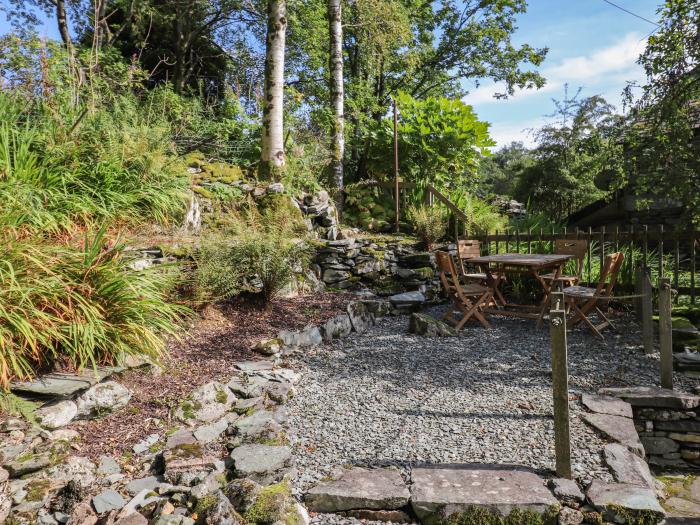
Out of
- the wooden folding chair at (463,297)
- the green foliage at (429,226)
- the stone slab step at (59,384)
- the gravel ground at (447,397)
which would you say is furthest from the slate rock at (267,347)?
the green foliage at (429,226)

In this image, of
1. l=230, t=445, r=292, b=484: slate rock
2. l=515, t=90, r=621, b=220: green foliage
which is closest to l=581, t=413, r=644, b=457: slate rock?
l=230, t=445, r=292, b=484: slate rock

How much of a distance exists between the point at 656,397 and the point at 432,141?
25.3 feet

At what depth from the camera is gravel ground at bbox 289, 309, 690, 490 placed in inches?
112

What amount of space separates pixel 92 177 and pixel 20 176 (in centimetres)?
99

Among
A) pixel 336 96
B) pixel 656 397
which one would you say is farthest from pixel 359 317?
pixel 336 96

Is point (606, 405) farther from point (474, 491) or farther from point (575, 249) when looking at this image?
point (575, 249)

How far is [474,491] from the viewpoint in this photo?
2406mm

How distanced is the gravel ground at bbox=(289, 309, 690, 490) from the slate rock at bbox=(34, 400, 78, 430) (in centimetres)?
136

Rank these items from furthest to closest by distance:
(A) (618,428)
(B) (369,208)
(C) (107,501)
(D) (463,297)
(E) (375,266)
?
(B) (369,208), (E) (375,266), (D) (463,297), (A) (618,428), (C) (107,501)

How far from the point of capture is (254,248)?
16.2ft

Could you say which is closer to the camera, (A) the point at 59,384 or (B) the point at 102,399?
(A) the point at 59,384

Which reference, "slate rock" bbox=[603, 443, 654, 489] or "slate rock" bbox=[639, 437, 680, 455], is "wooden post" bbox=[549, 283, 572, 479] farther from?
"slate rock" bbox=[639, 437, 680, 455]

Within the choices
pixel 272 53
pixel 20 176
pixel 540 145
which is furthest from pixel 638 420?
pixel 540 145

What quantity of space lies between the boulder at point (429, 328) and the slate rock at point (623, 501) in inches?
125
